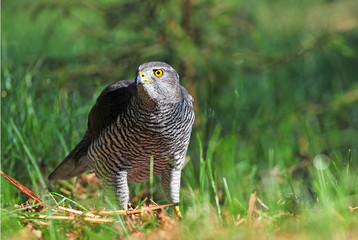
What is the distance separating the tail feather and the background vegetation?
0.61 feet

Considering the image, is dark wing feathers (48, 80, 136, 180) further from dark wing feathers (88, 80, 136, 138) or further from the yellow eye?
the yellow eye

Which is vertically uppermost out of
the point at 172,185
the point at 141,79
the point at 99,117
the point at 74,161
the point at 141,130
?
the point at 141,79

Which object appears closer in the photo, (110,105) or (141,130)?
(141,130)

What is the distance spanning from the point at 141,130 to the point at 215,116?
143 cm

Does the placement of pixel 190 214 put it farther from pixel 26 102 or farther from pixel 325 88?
pixel 325 88

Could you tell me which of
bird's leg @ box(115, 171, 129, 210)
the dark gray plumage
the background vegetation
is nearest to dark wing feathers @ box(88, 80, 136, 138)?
the dark gray plumage

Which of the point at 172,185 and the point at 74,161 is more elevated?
the point at 74,161

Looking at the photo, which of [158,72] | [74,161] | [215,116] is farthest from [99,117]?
[215,116]

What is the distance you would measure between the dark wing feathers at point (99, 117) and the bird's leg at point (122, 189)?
0.34 metres

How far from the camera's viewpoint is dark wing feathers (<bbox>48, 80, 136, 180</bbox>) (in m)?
3.35

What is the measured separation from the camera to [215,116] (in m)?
4.47

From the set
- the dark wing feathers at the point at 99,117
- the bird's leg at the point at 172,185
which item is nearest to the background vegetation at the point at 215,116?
the bird's leg at the point at 172,185

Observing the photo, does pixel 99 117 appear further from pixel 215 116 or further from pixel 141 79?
pixel 215 116

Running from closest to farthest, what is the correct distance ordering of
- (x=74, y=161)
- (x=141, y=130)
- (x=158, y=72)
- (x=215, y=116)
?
(x=158, y=72)
(x=141, y=130)
(x=74, y=161)
(x=215, y=116)
